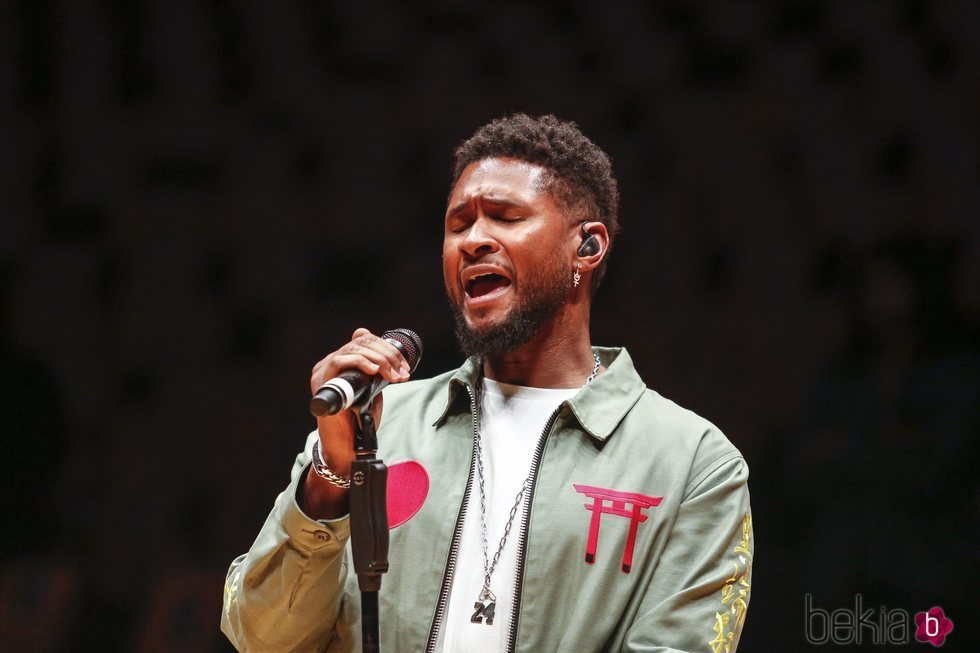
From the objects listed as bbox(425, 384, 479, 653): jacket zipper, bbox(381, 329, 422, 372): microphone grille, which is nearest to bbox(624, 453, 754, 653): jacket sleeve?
bbox(425, 384, 479, 653): jacket zipper

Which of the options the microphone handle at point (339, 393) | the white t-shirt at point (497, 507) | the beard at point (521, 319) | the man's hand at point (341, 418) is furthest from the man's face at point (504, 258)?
the microphone handle at point (339, 393)

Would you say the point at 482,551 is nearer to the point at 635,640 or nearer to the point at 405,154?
the point at 635,640

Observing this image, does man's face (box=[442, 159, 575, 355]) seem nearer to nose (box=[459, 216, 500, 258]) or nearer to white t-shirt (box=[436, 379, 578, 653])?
nose (box=[459, 216, 500, 258])

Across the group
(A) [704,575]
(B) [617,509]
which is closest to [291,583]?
(B) [617,509]

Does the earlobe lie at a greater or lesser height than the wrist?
greater

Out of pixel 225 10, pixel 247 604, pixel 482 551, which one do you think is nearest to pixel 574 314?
pixel 482 551

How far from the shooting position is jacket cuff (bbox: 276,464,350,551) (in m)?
1.40

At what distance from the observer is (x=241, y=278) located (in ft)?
8.32

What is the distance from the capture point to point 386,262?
2.57 meters

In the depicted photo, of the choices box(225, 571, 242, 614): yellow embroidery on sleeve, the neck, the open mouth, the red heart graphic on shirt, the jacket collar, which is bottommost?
box(225, 571, 242, 614): yellow embroidery on sleeve

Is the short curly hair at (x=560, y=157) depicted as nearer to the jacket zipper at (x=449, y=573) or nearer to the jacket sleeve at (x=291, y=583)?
the jacket zipper at (x=449, y=573)

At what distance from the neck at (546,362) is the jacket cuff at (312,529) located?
18.2 inches

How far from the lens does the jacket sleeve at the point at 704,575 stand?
1409 millimetres

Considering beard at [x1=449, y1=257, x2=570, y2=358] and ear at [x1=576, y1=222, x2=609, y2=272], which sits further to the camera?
ear at [x1=576, y1=222, x2=609, y2=272]
